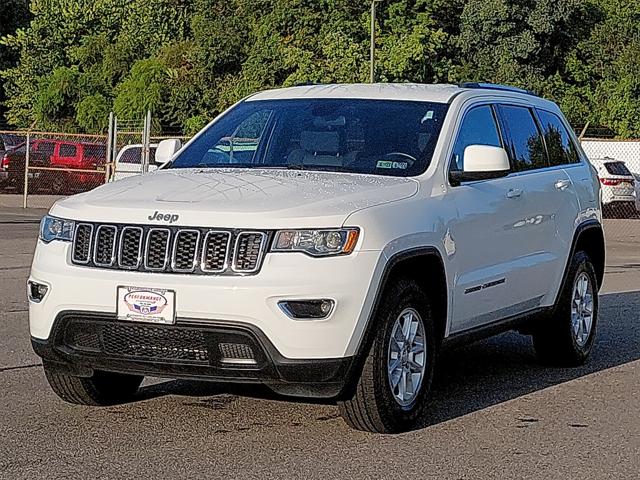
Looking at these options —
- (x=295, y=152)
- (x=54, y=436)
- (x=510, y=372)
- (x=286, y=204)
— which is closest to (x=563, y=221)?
(x=510, y=372)

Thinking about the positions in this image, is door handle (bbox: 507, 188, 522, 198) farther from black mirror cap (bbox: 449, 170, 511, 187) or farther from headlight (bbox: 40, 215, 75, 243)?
headlight (bbox: 40, 215, 75, 243)

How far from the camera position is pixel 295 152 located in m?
7.58

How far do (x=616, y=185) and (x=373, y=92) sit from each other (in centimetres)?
2440

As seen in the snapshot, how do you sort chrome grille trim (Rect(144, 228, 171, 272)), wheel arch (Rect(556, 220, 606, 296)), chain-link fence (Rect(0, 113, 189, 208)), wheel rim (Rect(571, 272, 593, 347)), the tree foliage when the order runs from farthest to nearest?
1. the tree foliage
2. chain-link fence (Rect(0, 113, 189, 208))
3. wheel rim (Rect(571, 272, 593, 347))
4. wheel arch (Rect(556, 220, 606, 296))
5. chrome grille trim (Rect(144, 228, 171, 272))

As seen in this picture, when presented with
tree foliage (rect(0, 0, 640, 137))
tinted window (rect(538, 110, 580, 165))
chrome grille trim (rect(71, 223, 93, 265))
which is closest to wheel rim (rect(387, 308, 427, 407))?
chrome grille trim (rect(71, 223, 93, 265))

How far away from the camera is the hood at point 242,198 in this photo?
616cm

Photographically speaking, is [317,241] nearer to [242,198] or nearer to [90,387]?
[242,198]

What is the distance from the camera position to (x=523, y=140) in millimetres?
8578

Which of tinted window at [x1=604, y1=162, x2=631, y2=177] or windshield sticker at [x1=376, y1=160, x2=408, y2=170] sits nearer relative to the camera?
windshield sticker at [x1=376, y1=160, x2=408, y2=170]

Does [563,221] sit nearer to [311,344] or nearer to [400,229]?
[400,229]

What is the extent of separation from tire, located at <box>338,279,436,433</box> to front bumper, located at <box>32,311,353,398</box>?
0.20 m

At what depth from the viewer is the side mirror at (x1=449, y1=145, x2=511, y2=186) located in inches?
284

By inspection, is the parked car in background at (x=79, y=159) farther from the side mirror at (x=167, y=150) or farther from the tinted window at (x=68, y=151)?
the side mirror at (x=167, y=150)

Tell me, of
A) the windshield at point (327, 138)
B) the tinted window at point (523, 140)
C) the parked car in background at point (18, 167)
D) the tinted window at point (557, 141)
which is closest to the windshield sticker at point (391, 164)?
the windshield at point (327, 138)
